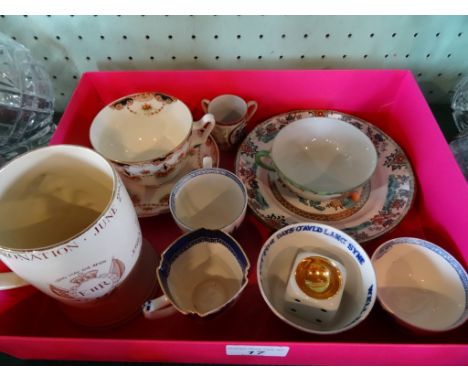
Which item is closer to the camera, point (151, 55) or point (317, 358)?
point (317, 358)

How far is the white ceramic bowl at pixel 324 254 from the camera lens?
1.64 ft

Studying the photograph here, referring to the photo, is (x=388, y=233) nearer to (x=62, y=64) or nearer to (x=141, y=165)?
(x=141, y=165)

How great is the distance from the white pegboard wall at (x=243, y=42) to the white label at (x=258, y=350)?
22.2 inches

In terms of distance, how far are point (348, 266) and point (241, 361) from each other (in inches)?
8.1

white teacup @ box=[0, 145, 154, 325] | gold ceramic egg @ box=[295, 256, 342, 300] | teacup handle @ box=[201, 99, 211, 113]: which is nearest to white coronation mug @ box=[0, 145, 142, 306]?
white teacup @ box=[0, 145, 154, 325]

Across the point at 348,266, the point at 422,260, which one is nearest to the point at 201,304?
the point at 348,266

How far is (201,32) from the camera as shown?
0.71m

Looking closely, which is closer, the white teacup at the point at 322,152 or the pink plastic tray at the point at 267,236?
the pink plastic tray at the point at 267,236

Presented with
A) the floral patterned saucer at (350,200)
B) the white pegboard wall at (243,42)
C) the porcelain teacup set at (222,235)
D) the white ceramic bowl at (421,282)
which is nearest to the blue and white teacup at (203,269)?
the porcelain teacup set at (222,235)

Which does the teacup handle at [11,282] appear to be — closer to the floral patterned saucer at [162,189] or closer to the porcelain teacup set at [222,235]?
the porcelain teacup set at [222,235]

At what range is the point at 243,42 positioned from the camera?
2.40ft

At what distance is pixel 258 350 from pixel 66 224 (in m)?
0.31

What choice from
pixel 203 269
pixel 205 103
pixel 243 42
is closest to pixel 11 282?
pixel 203 269

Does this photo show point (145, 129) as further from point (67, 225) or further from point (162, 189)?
point (67, 225)
